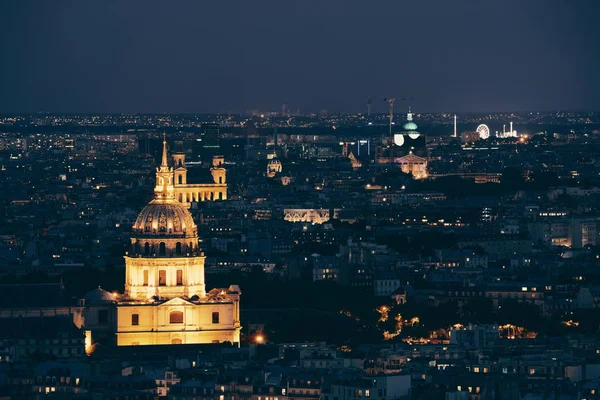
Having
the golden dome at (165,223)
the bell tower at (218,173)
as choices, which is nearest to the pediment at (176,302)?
the golden dome at (165,223)

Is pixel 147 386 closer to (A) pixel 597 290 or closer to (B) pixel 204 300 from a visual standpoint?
(B) pixel 204 300

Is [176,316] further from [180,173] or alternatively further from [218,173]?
[218,173]

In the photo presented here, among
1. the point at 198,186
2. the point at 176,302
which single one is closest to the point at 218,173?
the point at 198,186

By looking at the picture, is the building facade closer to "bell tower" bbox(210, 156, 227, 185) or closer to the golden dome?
"bell tower" bbox(210, 156, 227, 185)

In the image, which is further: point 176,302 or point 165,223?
point 165,223

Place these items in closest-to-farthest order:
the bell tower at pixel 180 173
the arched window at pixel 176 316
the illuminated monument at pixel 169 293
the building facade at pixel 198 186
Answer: the illuminated monument at pixel 169 293
the arched window at pixel 176 316
the building facade at pixel 198 186
the bell tower at pixel 180 173

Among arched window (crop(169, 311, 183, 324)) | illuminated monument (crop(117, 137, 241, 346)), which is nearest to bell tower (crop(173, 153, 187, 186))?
illuminated monument (crop(117, 137, 241, 346))

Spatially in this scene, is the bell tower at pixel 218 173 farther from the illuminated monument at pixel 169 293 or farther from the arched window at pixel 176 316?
the arched window at pixel 176 316

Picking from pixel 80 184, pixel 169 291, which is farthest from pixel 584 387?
pixel 80 184
